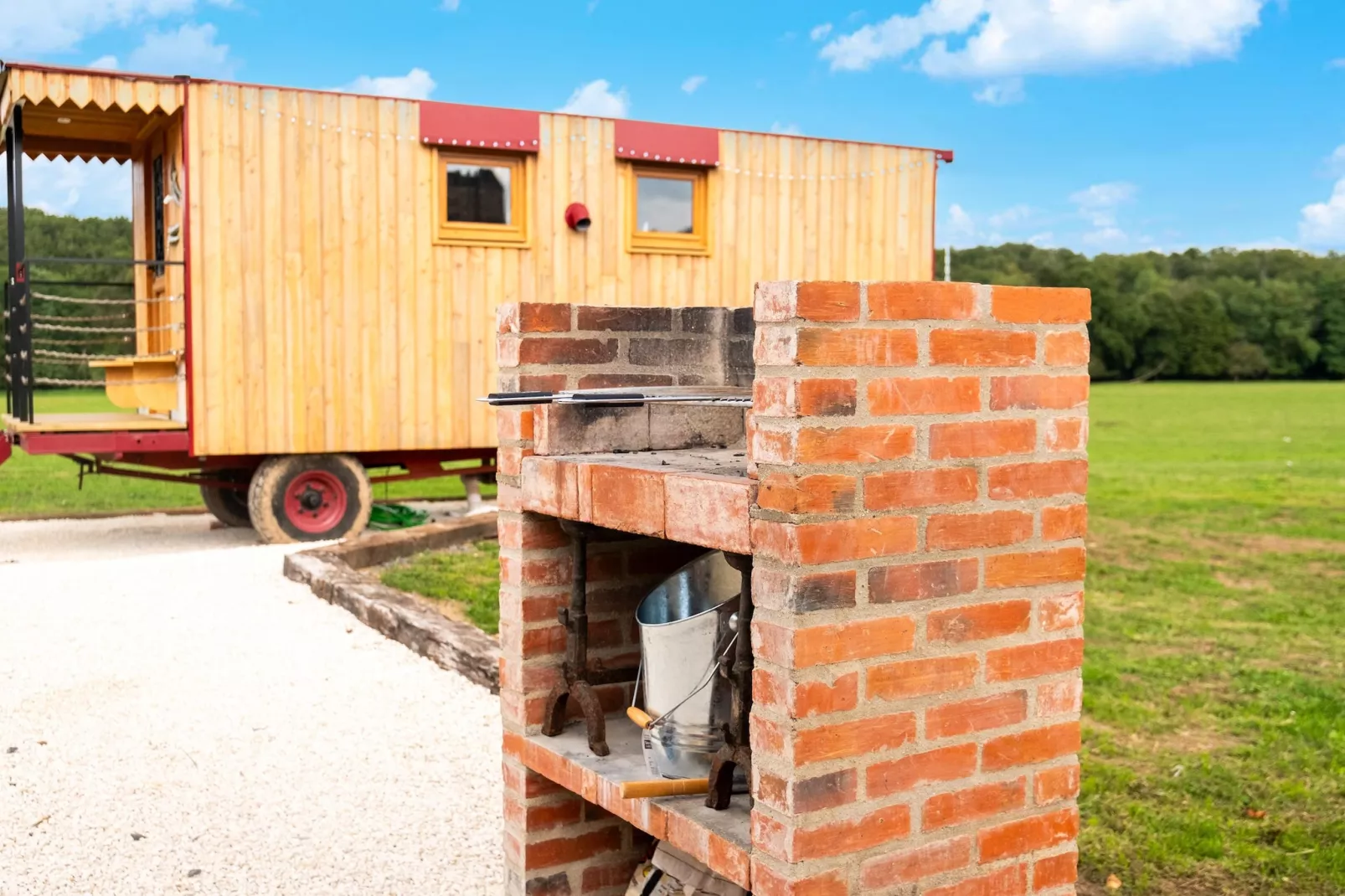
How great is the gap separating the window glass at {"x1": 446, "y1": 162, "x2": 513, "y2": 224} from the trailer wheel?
86.5 inches

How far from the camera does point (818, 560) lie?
7.90 ft

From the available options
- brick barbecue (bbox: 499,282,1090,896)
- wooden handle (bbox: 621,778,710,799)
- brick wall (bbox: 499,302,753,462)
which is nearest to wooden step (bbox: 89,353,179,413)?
brick wall (bbox: 499,302,753,462)

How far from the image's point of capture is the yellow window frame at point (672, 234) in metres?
11.8

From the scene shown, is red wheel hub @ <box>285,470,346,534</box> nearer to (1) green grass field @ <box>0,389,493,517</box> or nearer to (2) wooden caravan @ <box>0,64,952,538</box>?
Answer: (2) wooden caravan @ <box>0,64,952,538</box>

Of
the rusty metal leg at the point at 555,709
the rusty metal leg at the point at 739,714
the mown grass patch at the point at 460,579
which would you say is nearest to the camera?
the rusty metal leg at the point at 739,714

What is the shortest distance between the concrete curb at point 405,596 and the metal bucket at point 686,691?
7.59ft

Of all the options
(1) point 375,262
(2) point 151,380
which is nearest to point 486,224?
(1) point 375,262

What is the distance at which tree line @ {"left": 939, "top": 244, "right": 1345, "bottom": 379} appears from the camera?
5391 centimetres

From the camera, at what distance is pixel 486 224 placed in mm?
11219

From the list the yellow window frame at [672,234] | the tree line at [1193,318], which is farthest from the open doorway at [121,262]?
the tree line at [1193,318]

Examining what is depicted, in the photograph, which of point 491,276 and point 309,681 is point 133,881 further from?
point 491,276

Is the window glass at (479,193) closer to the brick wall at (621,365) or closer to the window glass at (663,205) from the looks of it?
the window glass at (663,205)

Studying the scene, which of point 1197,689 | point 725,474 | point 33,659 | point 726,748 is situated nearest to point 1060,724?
point 726,748

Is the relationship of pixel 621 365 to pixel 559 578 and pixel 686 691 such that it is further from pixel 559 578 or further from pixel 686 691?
pixel 686 691
